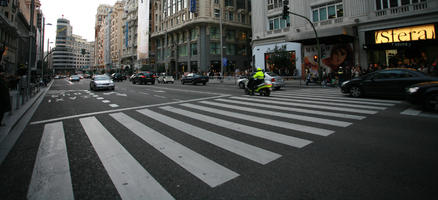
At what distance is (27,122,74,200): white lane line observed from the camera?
244 cm

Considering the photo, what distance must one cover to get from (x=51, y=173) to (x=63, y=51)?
543 ft

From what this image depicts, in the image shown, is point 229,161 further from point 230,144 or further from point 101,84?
point 101,84

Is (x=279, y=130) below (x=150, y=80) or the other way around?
the other way around

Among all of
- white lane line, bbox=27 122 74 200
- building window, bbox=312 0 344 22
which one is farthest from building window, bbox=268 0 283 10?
white lane line, bbox=27 122 74 200

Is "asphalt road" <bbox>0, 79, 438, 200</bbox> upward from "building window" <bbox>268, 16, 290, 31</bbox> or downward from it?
downward

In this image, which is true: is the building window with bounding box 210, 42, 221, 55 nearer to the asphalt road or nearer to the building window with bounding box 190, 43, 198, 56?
the building window with bounding box 190, 43, 198, 56

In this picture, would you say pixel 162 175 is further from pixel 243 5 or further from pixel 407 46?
pixel 243 5

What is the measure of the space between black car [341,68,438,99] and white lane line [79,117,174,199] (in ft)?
33.8

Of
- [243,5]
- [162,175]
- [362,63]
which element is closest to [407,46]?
[362,63]

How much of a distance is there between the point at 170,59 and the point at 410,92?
2073 inches

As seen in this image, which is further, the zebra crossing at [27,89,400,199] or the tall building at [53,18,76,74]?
the tall building at [53,18,76,74]

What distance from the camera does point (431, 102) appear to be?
21.8 ft

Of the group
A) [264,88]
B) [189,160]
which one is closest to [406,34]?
[264,88]

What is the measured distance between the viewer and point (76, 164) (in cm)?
328
